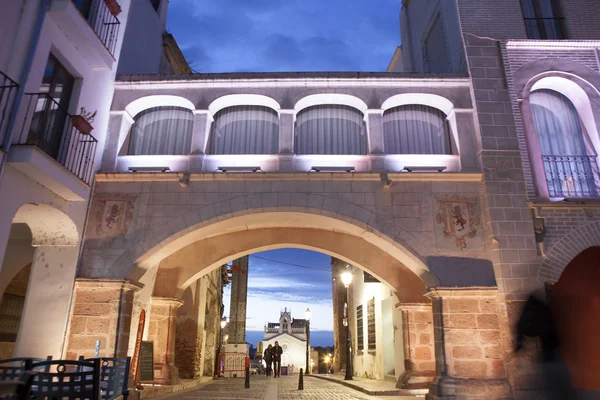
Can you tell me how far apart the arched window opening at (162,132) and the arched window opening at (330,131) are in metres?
2.60

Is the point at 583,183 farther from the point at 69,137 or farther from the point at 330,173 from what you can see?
the point at 69,137

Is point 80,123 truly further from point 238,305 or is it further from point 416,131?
point 238,305

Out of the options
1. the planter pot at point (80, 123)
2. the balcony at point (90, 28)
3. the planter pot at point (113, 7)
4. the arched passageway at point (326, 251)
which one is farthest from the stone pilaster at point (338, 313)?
the planter pot at point (80, 123)

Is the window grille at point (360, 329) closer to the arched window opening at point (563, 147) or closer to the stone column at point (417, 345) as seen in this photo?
the stone column at point (417, 345)

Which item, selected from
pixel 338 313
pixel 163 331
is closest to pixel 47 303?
pixel 163 331

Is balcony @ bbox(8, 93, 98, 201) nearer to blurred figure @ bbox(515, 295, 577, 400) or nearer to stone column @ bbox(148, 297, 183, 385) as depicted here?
stone column @ bbox(148, 297, 183, 385)

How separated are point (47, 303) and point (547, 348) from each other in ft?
30.3

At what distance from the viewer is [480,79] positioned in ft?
31.7

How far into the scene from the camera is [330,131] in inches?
401

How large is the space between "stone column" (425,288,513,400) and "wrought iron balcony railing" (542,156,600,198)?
2776mm

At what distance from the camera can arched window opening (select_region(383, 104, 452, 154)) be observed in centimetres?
1005

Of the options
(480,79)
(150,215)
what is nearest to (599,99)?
(480,79)

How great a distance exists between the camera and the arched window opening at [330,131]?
1007 cm

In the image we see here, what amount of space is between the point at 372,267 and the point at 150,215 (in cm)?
559
